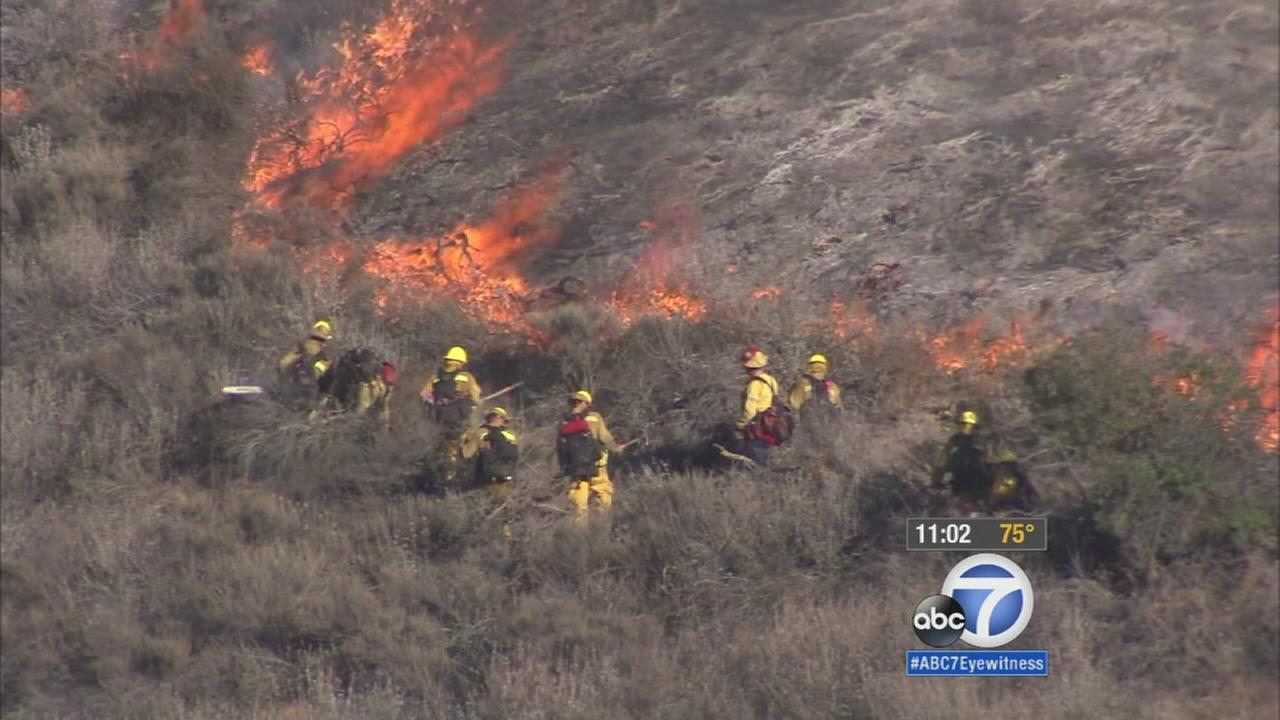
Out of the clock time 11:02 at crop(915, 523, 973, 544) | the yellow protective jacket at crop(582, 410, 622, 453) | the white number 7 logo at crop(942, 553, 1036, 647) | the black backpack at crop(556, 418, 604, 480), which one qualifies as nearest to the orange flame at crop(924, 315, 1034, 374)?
the yellow protective jacket at crop(582, 410, 622, 453)

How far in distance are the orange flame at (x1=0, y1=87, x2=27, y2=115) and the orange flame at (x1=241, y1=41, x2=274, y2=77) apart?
249cm

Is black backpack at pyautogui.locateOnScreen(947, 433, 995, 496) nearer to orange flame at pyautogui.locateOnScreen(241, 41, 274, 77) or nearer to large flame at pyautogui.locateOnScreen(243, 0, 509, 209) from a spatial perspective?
large flame at pyautogui.locateOnScreen(243, 0, 509, 209)

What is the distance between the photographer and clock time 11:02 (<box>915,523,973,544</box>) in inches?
362

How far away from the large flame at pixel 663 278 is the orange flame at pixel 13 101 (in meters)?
7.34

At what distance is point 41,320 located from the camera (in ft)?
47.5

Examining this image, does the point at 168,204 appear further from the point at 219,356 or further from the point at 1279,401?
the point at 1279,401

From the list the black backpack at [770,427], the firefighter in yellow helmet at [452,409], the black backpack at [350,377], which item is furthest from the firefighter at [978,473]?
the black backpack at [350,377]

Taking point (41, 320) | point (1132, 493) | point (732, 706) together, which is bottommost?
point (732, 706)

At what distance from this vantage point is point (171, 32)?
691 inches

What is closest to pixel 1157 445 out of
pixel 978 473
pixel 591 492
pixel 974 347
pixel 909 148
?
pixel 978 473

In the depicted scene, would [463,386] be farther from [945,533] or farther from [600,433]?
[945,533]

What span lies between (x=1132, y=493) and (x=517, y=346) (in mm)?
6097

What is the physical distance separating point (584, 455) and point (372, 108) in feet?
20.9

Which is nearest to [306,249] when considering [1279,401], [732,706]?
[732,706]
